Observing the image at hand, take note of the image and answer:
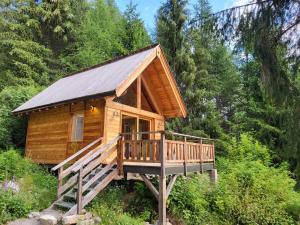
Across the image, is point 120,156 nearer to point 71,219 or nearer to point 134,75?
point 71,219

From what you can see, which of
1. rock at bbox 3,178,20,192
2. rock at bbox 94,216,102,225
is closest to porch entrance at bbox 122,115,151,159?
rock at bbox 3,178,20,192

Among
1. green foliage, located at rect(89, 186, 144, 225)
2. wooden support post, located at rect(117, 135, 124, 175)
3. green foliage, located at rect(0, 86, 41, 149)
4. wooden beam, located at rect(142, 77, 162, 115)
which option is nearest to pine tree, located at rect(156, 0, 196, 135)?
wooden beam, located at rect(142, 77, 162, 115)

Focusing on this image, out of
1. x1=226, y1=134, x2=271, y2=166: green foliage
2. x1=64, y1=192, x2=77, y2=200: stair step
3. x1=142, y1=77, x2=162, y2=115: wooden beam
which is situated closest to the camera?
x1=64, y1=192, x2=77, y2=200: stair step

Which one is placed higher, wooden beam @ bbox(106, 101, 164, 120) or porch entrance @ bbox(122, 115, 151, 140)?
wooden beam @ bbox(106, 101, 164, 120)

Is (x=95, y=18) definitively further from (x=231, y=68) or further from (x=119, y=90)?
(x=119, y=90)

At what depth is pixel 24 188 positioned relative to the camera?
9.02 m

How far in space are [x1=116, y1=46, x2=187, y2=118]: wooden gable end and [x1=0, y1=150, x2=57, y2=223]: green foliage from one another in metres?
4.84

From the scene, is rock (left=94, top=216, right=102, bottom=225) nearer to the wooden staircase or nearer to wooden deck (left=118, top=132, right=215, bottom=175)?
the wooden staircase

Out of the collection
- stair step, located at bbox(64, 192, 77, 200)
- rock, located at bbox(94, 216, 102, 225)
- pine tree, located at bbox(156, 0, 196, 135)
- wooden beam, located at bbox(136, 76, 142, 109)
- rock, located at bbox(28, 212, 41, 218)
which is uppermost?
pine tree, located at bbox(156, 0, 196, 135)

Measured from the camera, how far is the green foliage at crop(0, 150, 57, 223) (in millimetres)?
7387

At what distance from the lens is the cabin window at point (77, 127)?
1108 cm

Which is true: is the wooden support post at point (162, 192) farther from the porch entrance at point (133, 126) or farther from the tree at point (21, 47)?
the tree at point (21, 47)

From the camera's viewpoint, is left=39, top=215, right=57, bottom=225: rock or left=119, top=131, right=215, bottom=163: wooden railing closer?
left=39, top=215, right=57, bottom=225: rock

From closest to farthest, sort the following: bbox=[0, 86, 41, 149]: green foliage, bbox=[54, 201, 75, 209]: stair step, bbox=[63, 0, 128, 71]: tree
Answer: bbox=[54, 201, 75, 209]: stair step < bbox=[0, 86, 41, 149]: green foliage < bbox=[63, 0, 128, 71]: tree
